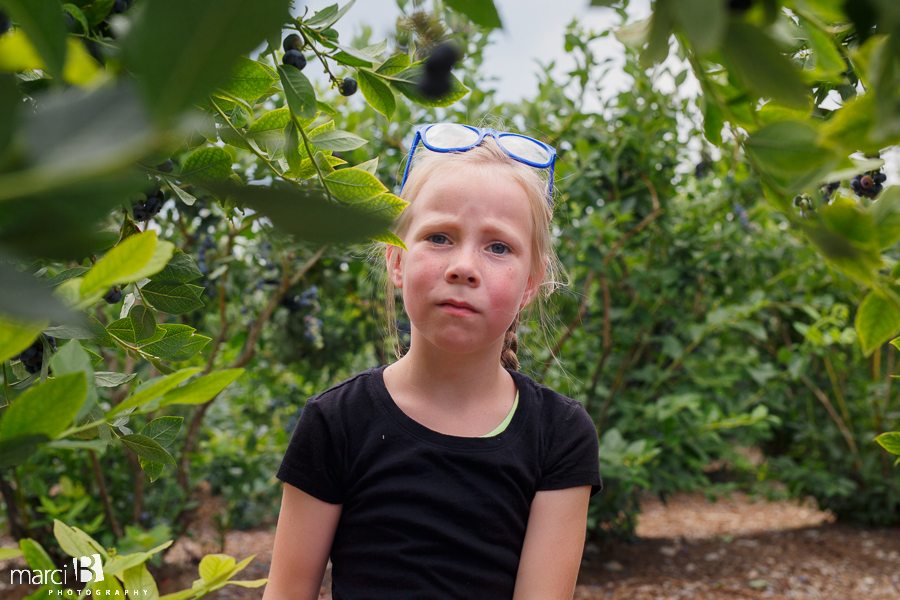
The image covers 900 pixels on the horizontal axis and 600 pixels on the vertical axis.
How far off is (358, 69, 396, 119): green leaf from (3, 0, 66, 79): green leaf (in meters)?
0.51

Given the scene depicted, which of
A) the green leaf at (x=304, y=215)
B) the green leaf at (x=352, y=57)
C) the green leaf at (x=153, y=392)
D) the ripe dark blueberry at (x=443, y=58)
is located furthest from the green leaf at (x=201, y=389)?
the green leaf at (x=352, y=57)

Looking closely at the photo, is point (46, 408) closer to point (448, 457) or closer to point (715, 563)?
point (448, 457)

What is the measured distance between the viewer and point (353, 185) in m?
0.62

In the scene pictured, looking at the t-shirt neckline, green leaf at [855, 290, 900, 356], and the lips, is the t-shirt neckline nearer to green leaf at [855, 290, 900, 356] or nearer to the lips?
the lips

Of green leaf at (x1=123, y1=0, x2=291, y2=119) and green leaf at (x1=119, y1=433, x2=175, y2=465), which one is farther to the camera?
green leaf at (x1=119, y1=433, x2=175, y2=465)

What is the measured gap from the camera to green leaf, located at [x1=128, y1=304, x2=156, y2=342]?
2.37 ft

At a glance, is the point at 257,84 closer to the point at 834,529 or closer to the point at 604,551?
the point at 604,551

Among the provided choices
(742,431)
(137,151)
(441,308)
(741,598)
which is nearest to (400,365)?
(441,308)

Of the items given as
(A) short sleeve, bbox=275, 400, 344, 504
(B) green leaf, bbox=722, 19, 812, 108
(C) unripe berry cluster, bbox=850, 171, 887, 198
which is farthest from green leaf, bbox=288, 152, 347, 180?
(C) unripe berry cluster, bbox=850, 171, 887, 198

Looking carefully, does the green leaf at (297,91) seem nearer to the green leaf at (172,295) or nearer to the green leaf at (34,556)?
the green leaf at (172,295)

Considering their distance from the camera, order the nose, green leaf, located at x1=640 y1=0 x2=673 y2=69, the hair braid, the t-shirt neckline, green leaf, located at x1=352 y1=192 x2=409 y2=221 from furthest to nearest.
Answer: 1. the hair braid
2. the t-shirt neckline
3. the nose
4. green leaf, located at x1=352 y1=192 x2=409 y2=221
5. green leaf, located at x1=640 y1=0 x2=673 y2=69

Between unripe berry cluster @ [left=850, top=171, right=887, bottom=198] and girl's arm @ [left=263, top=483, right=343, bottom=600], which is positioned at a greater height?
unripe berry cluster @ [left=850, top=171, right=887, bottom=198]

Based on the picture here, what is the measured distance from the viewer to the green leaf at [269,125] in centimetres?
70

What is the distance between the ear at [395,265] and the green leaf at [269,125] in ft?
1.78
